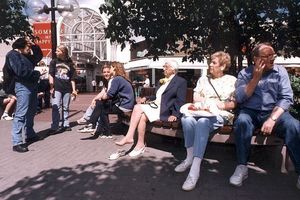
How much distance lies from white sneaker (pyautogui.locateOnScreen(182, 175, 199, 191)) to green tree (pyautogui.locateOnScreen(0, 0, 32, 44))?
8423 mm

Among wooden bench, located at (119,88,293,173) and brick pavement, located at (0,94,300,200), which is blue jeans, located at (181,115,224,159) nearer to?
wooden bench, located at (119,88,293,173)

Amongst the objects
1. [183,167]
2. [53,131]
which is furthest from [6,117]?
[183,167]

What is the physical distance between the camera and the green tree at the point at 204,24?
24.1ft

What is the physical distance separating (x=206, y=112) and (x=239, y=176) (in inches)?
33.0

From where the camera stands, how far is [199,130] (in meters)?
5.06

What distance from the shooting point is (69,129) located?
891cm

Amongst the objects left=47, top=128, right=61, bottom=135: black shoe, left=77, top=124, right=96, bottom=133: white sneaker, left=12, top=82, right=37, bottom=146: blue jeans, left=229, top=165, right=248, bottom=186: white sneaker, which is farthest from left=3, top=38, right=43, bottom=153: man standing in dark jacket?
left=229, top=165, right=248, bottom=186: white sneaker

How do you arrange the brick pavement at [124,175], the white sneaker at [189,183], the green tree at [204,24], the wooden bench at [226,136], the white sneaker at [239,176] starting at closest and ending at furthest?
the brick pavement at [124,175]
the white sneaker at [189,183]
the white sneaker at [239,176]
the wooden bench at [226,136]
the green tree at [204,24]

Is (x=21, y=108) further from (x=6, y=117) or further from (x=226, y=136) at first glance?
Answer: (x=6, y=117)

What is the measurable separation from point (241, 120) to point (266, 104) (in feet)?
1.35

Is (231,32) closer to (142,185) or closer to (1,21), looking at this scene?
(142,185)

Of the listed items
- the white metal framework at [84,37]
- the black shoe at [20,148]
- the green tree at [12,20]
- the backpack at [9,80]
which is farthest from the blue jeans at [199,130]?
the white metal framework at [84,37]

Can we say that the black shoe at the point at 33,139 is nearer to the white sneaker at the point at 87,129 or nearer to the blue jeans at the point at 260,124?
the white sneaker at the point at 87,129

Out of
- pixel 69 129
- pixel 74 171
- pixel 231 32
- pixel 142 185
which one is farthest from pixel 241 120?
pixel 69 129
